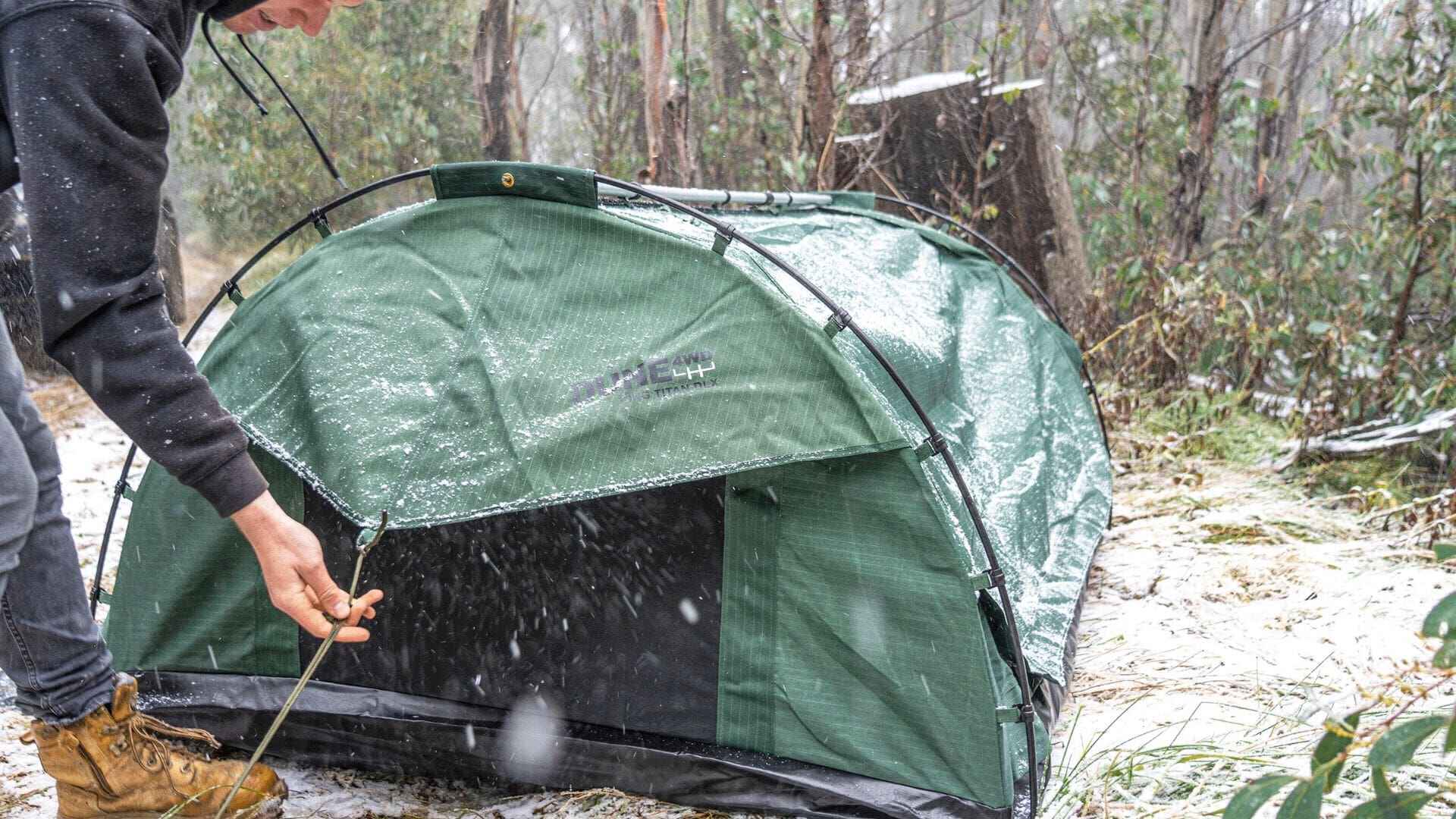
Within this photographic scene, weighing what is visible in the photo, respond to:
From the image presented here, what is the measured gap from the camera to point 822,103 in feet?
17.3

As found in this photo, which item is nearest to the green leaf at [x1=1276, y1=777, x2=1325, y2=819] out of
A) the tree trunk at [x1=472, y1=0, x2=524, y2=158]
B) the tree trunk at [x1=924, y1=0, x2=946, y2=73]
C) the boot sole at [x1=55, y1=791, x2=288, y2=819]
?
the boot sole at [x1=55, y1=791, x2=288, y2=819]

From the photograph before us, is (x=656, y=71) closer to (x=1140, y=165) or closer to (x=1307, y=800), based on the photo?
(x=1140, y=165)

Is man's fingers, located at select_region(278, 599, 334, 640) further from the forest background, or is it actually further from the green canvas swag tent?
the forest background

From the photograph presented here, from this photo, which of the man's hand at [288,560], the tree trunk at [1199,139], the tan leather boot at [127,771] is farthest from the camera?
the tree trunk at [1199,139]

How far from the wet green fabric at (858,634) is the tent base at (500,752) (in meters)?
0.04

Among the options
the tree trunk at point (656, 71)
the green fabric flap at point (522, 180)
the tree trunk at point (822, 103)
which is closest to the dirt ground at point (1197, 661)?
the green fabric flap at point (522, 180)

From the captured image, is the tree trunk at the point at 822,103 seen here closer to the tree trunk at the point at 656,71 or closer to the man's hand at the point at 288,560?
the tree trunk at the point at 656,71

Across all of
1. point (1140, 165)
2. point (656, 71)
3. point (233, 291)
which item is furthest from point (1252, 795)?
point (1140, 165)

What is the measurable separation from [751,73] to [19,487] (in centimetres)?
637

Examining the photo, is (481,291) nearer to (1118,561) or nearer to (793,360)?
(793,360)

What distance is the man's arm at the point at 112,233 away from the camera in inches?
49.7

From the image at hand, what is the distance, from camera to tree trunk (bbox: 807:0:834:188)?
5.17 meters

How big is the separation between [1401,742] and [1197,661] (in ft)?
5.18

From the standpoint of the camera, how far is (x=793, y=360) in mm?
1845
